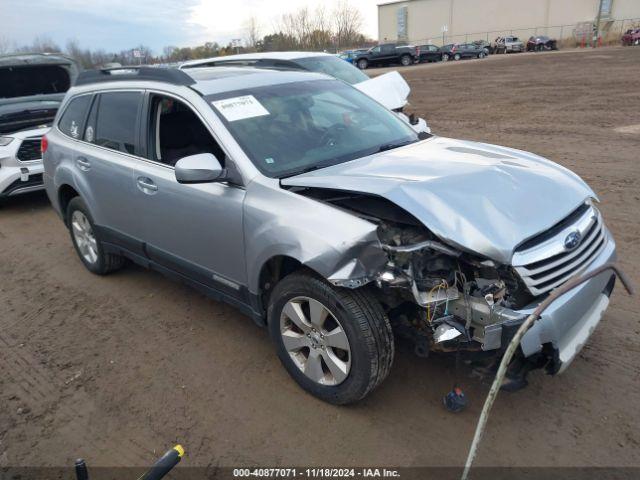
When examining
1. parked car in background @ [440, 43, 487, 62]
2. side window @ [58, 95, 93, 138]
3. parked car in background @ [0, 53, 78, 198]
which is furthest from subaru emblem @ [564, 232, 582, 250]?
parked car in background @ [440, 43, 487, 62]

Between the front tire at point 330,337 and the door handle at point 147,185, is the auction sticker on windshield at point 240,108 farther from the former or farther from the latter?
the front tire at point 330,337

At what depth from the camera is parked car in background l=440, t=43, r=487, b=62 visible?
4175cm

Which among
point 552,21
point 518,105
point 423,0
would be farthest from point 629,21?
point 518,105

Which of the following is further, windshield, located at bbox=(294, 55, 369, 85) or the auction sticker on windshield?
windshield, located at bbox=(294, 55, 369, 85)

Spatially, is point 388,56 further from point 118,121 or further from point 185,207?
point 185,207

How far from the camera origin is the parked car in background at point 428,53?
40.3 metres

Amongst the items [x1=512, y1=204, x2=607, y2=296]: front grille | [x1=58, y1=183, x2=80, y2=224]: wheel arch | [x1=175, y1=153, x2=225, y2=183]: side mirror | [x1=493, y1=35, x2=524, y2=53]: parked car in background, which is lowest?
[x1=493, y1=35, x2=524, y2=53]: parked car in background

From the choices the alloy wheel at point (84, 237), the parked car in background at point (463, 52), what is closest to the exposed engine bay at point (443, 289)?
the alloy wheel at point (84, 237)

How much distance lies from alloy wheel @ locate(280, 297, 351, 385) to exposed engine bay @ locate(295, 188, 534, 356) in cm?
34

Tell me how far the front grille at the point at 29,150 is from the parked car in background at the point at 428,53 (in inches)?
1466

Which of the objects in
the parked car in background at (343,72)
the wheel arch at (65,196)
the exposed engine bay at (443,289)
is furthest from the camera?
the parked car in background at (343,72)

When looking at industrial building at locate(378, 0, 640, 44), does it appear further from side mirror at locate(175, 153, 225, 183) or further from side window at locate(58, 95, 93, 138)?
side mirror at locate(175, 153, 225, 183)

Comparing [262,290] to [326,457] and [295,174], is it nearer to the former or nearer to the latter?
[295,174]

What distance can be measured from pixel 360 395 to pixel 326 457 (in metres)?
0.38
